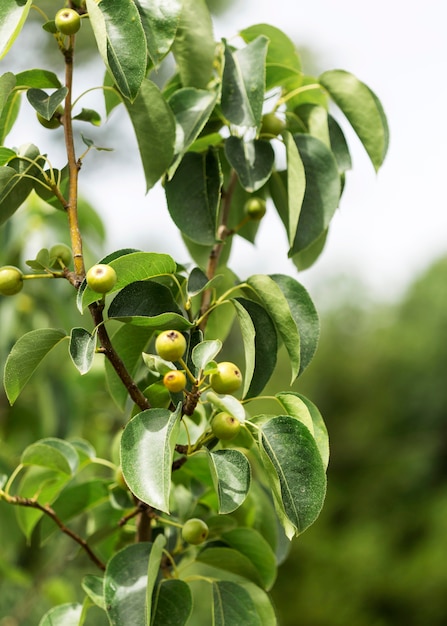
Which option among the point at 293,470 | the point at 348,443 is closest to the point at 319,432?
the point at 293,470

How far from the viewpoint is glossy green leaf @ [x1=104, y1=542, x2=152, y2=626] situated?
22.9 inches

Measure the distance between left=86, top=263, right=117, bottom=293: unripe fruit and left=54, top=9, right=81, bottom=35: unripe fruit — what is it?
0.21 meters

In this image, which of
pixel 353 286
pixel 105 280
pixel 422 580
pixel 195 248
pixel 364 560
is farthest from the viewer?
pixel 353 286

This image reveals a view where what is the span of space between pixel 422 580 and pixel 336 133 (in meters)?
5.04

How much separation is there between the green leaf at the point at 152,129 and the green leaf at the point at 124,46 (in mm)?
74

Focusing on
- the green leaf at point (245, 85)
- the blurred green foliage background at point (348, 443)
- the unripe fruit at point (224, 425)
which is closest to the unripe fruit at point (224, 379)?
the unripe fruit at point (224, 425)

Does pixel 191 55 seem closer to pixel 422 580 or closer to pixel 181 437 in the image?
pixel 181 437

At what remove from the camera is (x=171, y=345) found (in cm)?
56

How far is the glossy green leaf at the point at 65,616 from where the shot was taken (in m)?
0.68

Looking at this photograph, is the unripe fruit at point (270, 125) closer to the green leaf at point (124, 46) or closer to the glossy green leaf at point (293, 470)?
the green leaf at point (124, 46)

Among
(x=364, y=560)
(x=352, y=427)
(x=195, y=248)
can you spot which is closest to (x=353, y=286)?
(x=352, y=427)

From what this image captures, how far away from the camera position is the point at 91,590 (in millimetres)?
643

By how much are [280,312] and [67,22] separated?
→ 292mm

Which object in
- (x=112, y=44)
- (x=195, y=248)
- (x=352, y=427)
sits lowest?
(x=352, y=427)
